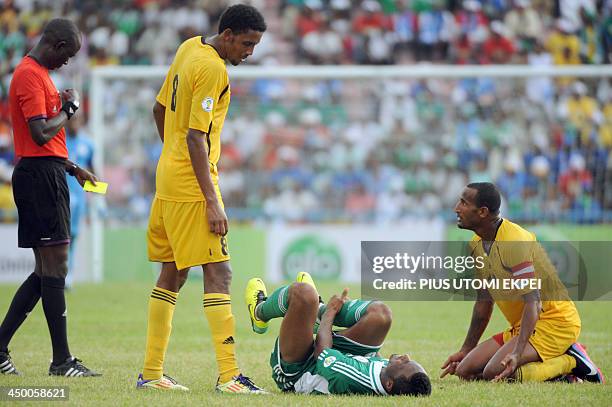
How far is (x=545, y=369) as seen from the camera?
25.8 feet

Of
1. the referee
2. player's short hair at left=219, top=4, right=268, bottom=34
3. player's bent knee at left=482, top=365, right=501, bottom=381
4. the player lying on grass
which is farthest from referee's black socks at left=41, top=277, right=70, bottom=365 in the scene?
player's bent knee at left=482, top=365, right=501, bottom=381

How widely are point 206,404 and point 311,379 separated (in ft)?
2.84

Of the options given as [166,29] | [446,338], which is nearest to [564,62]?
[166,29]

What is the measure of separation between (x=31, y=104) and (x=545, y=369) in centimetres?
453

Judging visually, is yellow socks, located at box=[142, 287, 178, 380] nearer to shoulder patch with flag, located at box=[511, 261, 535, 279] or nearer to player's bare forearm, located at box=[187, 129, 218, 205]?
player's bare forearm, located at box=[187, 129, 218, 205]

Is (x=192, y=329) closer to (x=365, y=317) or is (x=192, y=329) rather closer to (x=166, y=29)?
(x=365, y=317)

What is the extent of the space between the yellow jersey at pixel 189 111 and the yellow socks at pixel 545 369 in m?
2.91

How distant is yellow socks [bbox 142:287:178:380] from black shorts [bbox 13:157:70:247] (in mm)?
1093

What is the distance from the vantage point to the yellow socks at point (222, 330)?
697cm

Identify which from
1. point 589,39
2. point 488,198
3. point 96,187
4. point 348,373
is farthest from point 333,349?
point 589,39

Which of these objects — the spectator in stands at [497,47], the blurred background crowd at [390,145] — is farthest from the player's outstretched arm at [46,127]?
the spectator in stands at [497,47]

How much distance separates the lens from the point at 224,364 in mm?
6992

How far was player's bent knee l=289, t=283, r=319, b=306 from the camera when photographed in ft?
22.4

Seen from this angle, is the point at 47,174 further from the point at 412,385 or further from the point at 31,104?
the point at 412,385
